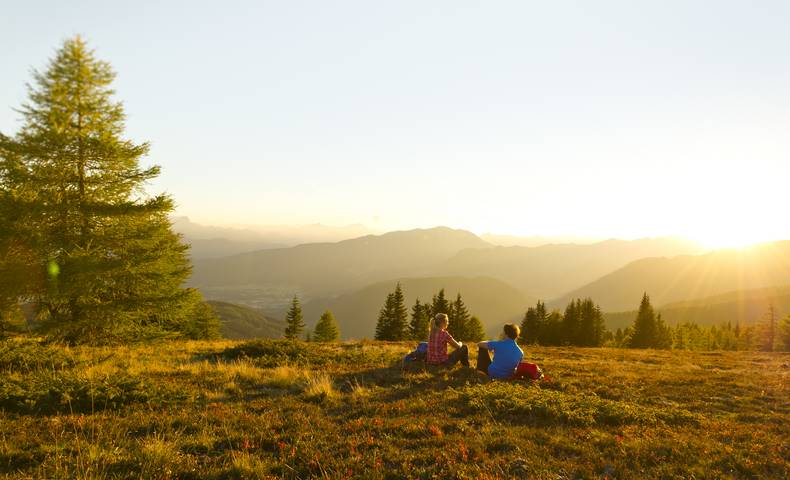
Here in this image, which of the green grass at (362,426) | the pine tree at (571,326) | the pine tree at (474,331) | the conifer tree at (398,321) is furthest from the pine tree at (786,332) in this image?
the green grass at (362,426)

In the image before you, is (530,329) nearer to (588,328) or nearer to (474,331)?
(588,328)

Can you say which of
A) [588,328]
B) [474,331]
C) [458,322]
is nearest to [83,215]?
[458,322]

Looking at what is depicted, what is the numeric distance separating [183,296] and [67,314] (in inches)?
161

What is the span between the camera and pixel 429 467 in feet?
16.9

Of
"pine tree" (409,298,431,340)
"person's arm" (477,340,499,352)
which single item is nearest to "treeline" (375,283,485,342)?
"pine tree" (409,298,431,340)

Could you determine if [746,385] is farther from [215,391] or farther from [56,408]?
[56,408]

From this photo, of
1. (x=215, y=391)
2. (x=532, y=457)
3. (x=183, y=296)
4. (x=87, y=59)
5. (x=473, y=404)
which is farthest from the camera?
(x=183, y=296)

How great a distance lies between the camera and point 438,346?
12.6m

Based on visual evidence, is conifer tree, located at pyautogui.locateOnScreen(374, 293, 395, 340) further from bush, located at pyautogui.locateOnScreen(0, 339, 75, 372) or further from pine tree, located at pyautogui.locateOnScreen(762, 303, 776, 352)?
pine tree, located at pyautogui.locateOnScreen(762, 303, 776, 352)

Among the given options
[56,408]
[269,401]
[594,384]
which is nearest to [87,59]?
[56,408]

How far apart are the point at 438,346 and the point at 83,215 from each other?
1488 cm

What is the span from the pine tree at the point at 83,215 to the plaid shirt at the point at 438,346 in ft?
39.1

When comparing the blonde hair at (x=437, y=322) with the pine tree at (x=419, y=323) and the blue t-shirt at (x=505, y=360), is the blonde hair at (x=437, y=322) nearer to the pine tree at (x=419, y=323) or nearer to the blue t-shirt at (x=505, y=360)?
the blue t-shirt at (x=505, y=360)

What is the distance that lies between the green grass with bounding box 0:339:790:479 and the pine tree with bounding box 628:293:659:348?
5911cm
